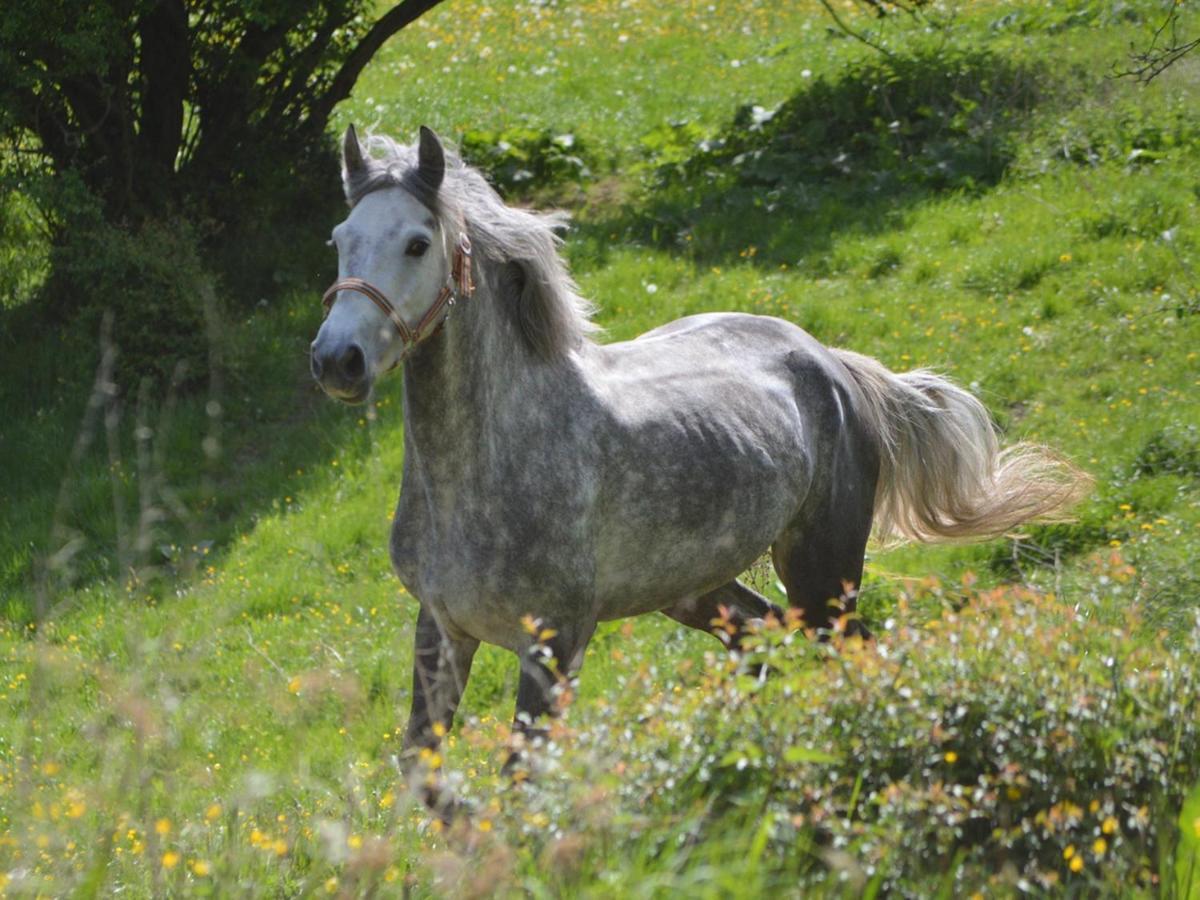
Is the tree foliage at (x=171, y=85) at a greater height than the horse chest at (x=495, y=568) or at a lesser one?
greater

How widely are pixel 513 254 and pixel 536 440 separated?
0.65 metres

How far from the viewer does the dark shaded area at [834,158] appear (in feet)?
40.3

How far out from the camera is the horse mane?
4941 mm

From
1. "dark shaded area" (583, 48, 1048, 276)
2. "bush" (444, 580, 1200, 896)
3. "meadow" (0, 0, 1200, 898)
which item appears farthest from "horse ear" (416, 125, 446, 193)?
"dark shaded area" (583, 48, 1048, 276)

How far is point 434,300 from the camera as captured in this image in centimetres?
466

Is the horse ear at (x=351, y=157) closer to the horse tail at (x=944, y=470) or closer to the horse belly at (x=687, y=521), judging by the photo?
the horse belly at (x=687, y=521)

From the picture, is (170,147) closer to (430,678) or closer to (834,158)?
(834,158)

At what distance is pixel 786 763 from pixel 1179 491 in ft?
16.2

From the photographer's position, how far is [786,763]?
13.1ft

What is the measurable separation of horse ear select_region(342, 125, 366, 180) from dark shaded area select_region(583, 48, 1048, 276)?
7315mm

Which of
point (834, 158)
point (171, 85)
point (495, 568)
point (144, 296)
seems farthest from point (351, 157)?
point (834, 158)

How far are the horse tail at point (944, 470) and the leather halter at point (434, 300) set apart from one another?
92.1 inches

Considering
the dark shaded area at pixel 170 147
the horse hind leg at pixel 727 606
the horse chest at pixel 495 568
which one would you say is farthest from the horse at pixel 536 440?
the dark shaded area at pixel 170 147

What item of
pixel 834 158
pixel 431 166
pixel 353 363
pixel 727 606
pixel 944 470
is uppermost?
pixel 431 166
